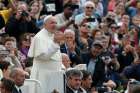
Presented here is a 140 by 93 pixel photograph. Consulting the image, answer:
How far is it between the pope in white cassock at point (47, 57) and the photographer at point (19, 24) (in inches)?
125

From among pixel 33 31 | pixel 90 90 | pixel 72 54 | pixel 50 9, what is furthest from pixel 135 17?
pixel 90 90

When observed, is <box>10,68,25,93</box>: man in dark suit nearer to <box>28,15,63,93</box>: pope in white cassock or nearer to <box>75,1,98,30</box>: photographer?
<box>28,15,63,93</box>: pope in white cassock

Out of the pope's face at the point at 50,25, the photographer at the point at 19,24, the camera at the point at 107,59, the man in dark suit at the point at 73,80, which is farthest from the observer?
the photographer at the point at 19,24

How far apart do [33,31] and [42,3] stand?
247cm

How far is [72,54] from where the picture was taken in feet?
49.5

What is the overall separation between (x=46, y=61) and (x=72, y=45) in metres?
2.22

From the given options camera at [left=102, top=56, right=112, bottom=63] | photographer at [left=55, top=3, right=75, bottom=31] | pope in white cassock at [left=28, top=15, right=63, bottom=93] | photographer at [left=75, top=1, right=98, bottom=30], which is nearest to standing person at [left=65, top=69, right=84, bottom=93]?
pope in white cassock at [left=28, top=15, right=63, bottom=93]

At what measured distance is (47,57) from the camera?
12984 mm

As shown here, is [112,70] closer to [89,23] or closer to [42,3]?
[89,23]

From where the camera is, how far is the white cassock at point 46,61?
42.4 feet

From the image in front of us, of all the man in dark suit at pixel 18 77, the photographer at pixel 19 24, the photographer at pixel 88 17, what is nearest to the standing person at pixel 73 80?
the man in dark suit at pixel 18 77

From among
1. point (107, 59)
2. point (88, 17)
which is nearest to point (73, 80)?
point (107, 59)

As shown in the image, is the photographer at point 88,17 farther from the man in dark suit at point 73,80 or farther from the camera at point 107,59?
the man in dark suit at point 73,80

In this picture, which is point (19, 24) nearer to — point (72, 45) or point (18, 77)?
point (72, 45)
